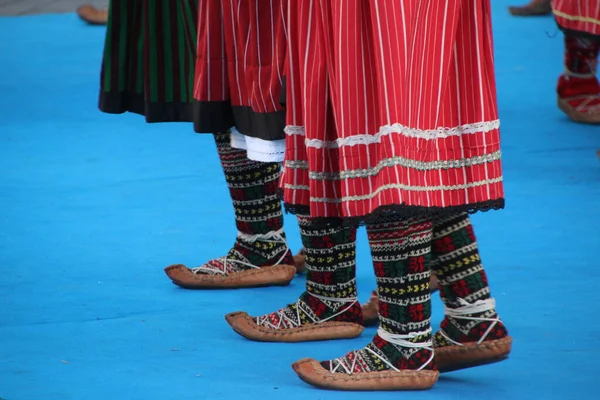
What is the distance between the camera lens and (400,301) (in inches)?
76.2

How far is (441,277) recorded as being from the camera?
2.04 m

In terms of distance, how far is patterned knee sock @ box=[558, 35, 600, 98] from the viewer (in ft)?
15.0

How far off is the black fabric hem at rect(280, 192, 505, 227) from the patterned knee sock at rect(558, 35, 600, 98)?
281cm

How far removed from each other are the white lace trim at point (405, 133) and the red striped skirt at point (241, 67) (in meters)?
0.28

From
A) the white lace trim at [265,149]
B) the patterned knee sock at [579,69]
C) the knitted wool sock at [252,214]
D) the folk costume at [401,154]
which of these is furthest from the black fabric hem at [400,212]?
the patterned knee sock at [579,69]

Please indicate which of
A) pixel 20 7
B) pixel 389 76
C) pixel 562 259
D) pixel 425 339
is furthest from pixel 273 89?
pixel 20 7

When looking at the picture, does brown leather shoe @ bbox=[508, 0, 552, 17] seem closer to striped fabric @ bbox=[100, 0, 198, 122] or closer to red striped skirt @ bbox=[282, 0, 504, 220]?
striped fabric @ bbox=[100, 0, 198, 122]

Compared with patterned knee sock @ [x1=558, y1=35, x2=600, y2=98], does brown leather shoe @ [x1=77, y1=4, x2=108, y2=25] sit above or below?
below

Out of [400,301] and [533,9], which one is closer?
[400,301]

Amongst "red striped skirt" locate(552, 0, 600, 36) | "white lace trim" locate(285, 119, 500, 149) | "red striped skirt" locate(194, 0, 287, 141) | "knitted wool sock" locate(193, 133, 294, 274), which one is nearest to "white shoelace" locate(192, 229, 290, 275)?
"knitted wool sock" locate(193, 133, 294, 274)

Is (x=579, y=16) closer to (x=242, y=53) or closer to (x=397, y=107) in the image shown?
(x=242, y=53)

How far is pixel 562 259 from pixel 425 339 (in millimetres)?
973

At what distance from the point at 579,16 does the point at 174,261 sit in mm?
1775

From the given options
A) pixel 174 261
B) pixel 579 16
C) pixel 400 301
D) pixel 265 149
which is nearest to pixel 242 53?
pixel 265 149
